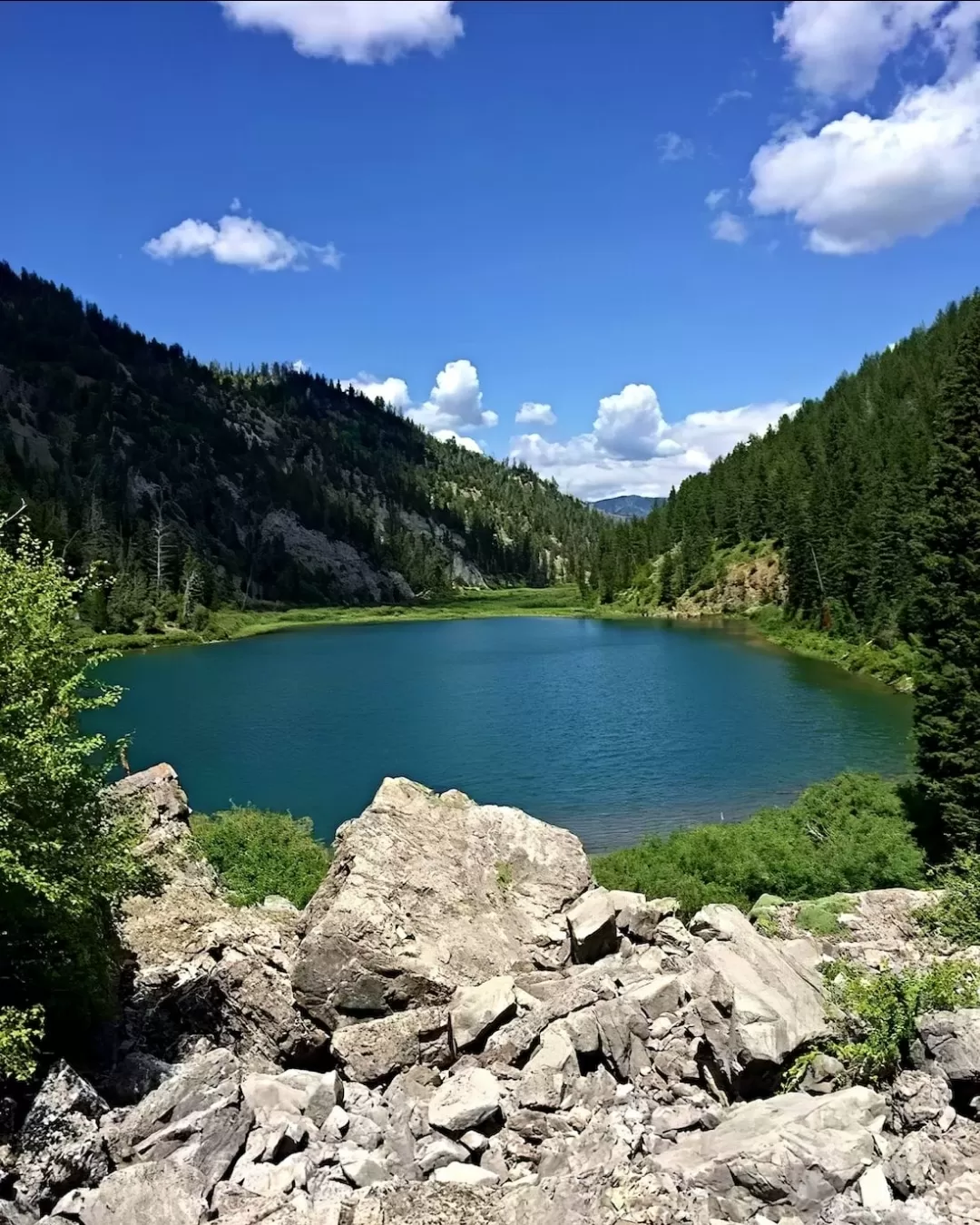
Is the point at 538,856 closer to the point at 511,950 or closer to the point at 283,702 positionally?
the point at 511,950

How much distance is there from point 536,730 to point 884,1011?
46.2m

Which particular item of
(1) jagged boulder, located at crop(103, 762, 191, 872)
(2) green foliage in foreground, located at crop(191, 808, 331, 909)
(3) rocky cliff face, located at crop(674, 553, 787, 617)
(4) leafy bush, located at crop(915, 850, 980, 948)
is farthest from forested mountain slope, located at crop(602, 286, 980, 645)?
(1) jagged boulder, located at crop(103, 762, 191, 872)

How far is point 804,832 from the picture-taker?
113ft

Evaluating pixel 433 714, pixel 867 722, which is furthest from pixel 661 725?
pixel 433 714

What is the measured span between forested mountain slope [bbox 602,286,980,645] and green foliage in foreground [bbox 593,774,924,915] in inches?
1086

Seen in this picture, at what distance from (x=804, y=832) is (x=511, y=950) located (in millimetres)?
19943

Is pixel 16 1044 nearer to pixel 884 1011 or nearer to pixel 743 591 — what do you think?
pixel 884 1011

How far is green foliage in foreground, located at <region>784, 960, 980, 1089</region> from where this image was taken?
13.6m

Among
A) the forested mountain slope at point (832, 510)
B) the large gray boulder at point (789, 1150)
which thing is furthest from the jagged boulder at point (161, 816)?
the forested mountain slope at point (832, 510)

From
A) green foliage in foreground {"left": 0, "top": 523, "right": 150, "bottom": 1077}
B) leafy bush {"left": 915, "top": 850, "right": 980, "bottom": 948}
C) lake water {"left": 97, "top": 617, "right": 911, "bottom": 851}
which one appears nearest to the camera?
green foliage in foreground {"left": 0, "top": 523, "right": 150, "bottom": 1077}

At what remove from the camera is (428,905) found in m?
19.2

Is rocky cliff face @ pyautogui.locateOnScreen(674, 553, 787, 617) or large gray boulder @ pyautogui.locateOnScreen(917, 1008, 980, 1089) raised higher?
rocky cliff face @ pyautogui.locateOnScreen(674, 553, 787, 617)

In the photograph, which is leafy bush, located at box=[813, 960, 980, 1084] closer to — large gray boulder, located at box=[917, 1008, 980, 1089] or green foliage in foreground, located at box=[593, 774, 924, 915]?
large gray boulder, located at box=[917, 1008, 980, 1089]

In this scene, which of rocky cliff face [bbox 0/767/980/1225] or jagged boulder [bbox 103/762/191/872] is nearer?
rocky cliff face [bbox 0/767/980/1225]
